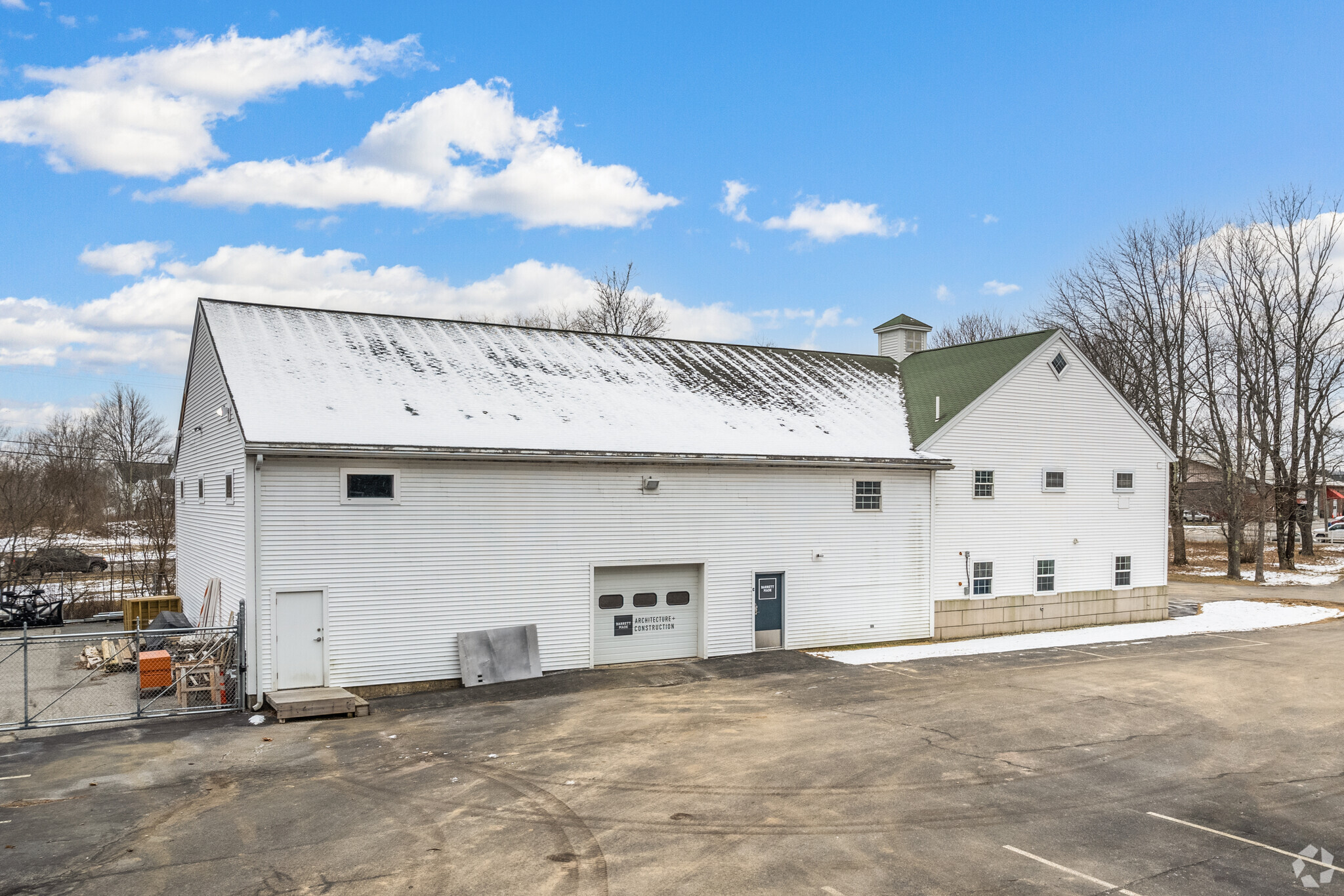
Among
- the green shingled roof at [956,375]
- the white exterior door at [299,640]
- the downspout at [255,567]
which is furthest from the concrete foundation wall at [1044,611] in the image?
the downspout at [255,567]

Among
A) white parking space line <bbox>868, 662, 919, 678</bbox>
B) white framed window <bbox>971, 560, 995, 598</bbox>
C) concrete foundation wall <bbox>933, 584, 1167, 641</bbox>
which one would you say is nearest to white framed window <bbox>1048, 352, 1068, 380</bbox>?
white framed window <bbox>971, 560, 995, 598</bbox>

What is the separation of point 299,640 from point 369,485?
122 inches

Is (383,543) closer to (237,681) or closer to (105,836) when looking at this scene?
(237,681)

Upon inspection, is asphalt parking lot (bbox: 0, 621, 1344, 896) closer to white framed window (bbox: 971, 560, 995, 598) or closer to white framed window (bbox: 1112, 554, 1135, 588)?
white framed window (bbox: 971, 560, 995, 598)

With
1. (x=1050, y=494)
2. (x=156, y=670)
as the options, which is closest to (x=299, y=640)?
(x=156, y=670)

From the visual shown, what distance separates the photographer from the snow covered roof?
1828 cm

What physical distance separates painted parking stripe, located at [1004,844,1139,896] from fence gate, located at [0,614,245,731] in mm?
12341

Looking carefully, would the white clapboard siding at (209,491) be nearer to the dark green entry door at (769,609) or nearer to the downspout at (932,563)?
the dark green entry door at (769,609)

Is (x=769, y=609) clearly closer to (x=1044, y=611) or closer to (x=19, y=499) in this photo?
(x=1044, y=611)

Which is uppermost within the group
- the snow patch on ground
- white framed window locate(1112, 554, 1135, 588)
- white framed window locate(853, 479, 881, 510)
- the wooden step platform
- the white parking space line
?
white framed window locate(853, 479, 881, 510)

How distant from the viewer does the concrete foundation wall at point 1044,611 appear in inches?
960

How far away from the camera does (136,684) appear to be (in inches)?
698

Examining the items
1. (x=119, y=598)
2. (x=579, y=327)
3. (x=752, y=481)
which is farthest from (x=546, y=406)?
(x=579, y=327)

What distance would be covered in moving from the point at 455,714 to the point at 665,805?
20.0 feet
